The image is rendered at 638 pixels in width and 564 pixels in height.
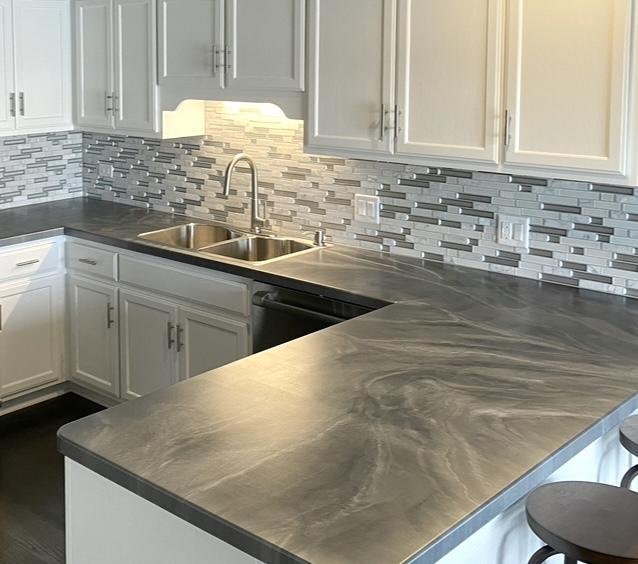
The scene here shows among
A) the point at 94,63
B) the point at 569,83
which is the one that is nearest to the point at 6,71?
the point at 94,63

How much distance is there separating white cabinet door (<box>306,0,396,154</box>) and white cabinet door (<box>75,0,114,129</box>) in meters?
1.39

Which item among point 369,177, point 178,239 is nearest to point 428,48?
point 369,177

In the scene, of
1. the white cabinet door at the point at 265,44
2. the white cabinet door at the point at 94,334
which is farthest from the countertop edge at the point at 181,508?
the white cabinet door at the point at 94,334

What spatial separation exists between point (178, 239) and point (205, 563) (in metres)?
2.73

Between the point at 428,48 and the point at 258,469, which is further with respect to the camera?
the point at 428,48

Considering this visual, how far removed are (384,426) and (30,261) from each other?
2.72 m

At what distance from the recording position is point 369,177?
372 cm

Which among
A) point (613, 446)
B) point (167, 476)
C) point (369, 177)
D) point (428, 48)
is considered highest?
point (428, 48)

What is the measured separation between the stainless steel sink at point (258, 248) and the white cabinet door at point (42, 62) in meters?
1.26

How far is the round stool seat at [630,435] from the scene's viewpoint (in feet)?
7.15

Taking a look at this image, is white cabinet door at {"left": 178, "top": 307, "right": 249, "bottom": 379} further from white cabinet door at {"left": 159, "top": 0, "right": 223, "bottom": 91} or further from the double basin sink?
white cabinet door at {"left": 159, "top": 0, "right": 223, "bottom": 91}

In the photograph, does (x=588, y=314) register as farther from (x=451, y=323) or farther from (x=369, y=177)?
(x=369, y=177)

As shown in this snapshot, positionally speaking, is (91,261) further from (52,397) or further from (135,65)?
(135,65)

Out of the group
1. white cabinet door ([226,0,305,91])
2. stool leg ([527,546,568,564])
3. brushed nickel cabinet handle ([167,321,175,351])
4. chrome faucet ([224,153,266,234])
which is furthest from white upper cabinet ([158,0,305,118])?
stool leg ([527,546,568,564])
